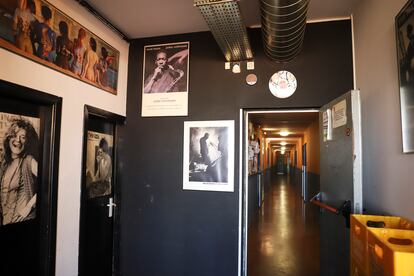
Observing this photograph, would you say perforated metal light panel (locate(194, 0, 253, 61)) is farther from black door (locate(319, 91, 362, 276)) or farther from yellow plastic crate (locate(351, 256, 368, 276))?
yellow plastic crate (locate(351, 256, 368, 276))

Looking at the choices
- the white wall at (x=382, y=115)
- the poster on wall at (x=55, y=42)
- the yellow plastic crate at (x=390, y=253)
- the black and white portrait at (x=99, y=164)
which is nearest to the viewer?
the yellow plastic crate at (x=390, y=253)

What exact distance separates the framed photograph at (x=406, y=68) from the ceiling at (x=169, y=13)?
3.31 feet

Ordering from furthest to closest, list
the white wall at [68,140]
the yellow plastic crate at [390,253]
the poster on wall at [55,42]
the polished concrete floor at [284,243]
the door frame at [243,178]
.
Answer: the polished concrete floor at [284,243] → the door frame at [243,178] → the white wall at [68,140] → the poster on wall at [55,42] → the yellow plastic crate at [390,253]

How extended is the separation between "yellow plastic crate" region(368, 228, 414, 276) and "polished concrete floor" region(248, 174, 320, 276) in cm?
226

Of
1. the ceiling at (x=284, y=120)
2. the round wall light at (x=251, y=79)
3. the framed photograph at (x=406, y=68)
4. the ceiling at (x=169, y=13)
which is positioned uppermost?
the ceiling at (x=169, y=13)

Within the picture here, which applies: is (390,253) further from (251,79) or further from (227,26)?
(251,79)

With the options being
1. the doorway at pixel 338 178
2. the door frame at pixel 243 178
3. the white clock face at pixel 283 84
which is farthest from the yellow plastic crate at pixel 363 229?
the white clock face at pixel 283 84

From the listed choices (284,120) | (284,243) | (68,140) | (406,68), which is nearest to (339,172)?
(406,68)

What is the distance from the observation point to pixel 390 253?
102cm

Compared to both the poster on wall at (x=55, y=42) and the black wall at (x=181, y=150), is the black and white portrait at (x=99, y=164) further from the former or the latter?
the poster on wall at (x=55, y=42)

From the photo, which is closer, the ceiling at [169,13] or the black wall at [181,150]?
the ceiling at [169,13]

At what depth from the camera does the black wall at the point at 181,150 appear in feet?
Result: 8.73

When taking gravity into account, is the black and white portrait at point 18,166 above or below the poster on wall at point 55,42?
below

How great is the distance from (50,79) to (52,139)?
0.49m
